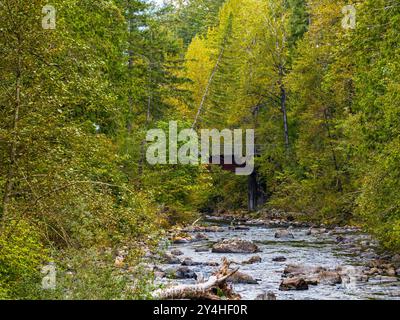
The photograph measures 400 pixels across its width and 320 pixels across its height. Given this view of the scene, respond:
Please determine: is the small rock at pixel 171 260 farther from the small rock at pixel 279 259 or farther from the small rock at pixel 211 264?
the small rock at pixel 279 259

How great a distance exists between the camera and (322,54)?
35.8m

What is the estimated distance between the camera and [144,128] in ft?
114

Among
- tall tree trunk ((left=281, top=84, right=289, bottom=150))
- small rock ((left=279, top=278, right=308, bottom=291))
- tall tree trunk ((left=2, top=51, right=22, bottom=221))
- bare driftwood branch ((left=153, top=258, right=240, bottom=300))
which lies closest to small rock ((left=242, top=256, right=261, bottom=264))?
small rock ((left=279, top=278, right=308, bottom=291))

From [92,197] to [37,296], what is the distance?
7.18 ft

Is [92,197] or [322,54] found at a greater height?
[322,54]

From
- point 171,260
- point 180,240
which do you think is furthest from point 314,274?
point 180,240

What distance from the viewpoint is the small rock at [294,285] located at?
15.6 m

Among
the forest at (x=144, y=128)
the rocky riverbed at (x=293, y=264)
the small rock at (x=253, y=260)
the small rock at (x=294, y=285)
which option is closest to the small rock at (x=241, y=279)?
the rocky riverbed at (x=293, y=264)

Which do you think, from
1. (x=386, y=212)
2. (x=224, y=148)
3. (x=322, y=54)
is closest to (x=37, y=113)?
(x=386, y=212)

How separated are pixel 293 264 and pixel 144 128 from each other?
17.6 m

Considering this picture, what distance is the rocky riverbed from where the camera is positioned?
1549 centimetres

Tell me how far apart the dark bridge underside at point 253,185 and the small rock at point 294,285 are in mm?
32319

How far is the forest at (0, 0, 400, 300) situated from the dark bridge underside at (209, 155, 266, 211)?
0.39m
